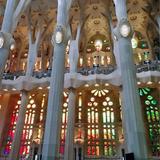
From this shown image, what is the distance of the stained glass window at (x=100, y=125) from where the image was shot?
2033 cm

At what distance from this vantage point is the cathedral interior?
628 inches

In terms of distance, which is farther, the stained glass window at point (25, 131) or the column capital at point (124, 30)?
the stained glass window at point (25, 131)

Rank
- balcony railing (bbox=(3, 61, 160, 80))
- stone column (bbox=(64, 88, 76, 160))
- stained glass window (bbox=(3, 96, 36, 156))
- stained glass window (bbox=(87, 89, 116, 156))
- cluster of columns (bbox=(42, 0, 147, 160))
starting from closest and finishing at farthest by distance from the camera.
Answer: cluster of columns (bbox=(42, 0, 147, 160)) → stone column (bbox=(64, 88, 76, 160)) → balcony railing (bbox=(3, 61, 160, 80)) → stained glass window (bbox=(87, 89, 116, 156)) → stained glass window (bbox=(3, 96, 36, 156))

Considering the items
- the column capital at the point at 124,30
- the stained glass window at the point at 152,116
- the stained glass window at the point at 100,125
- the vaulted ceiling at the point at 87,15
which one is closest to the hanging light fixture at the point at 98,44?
the vaulted ceiling at the point at 87,15

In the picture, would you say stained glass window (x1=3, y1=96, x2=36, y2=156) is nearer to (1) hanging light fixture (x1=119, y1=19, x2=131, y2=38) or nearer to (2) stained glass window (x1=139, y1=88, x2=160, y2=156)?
(2) stained glass window (x1=139, y1=88, x2=160, y2=156)

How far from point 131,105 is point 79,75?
26.4 feet

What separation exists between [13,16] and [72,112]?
26.5ft

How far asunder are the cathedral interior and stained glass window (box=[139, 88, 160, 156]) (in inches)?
3.3

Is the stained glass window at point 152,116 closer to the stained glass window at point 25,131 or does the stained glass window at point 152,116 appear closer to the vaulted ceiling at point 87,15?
the vaulted ceiling at point 87,15

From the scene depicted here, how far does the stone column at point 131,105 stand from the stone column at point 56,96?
333 cm

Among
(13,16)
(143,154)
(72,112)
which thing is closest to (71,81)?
(72,112)

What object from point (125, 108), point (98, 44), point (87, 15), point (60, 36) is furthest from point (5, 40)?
point (98, 44)

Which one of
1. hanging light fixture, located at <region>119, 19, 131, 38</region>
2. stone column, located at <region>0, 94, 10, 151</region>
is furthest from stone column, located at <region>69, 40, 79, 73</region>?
stone column, located at <region>0, 94, 10, 151</region>

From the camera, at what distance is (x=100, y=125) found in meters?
21.5
